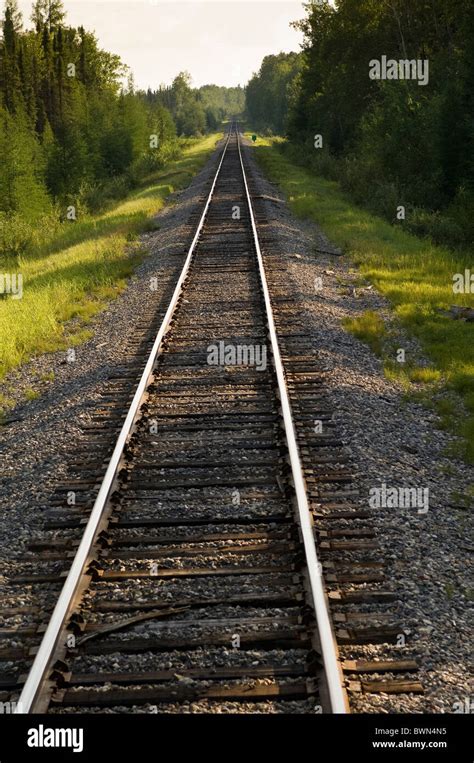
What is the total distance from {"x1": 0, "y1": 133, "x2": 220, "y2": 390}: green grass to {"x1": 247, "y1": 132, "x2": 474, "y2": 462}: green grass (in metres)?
5.12

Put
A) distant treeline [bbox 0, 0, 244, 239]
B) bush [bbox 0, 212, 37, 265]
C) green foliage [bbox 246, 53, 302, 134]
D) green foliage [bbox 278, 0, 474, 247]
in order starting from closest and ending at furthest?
green foliage [bbox 278, 0, 474, 247] → bush [bbox 0, 212, 37, 265] → distant treeline [bbox 0, 0, 244, 239] → green foliage [bbox 246, 53, 302, 134]

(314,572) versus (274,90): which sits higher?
(274,90)

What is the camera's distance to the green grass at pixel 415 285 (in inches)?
332

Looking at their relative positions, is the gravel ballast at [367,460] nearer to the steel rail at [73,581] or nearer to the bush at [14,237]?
the steel rail at [73,581]

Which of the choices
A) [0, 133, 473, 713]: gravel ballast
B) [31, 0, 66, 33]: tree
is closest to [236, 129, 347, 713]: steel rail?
[0, 133, 473, 713]: gravel ballast

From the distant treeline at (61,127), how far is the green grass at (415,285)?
15709 mm

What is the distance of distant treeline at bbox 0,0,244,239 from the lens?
36.4 metres

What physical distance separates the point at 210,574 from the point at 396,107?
26.4 m

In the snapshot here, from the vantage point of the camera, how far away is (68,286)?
14.1 m

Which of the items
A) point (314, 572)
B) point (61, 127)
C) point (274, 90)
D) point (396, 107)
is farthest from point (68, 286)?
point (274, 90)

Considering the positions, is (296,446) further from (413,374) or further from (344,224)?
(344,224)

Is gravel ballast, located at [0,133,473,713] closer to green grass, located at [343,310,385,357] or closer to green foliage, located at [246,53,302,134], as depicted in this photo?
green grass, located at [343,310,385,357]

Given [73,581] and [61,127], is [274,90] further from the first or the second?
[73,581]
